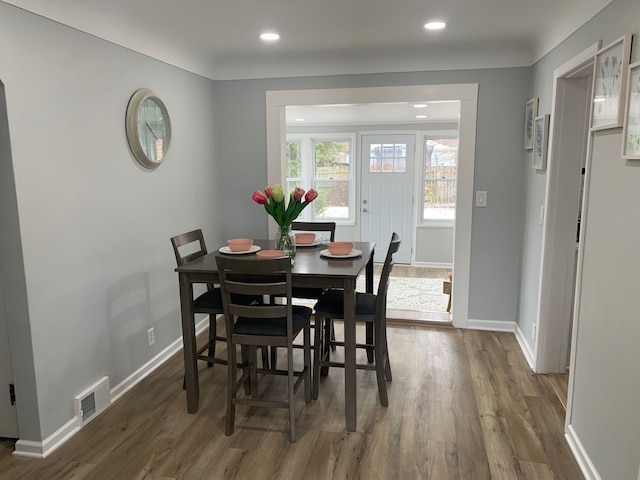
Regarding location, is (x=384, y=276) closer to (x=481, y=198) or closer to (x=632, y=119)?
(x=632, y=119)

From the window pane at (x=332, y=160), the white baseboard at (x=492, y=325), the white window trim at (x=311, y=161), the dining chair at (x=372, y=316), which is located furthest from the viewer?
the window pane at (x=332, y=160)

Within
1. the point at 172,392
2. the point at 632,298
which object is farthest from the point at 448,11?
the point at 172,392

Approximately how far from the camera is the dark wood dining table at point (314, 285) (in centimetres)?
245

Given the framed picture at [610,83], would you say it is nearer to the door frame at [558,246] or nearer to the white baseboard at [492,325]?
the door frame at [558,246]

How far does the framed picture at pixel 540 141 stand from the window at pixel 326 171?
4.11 metres

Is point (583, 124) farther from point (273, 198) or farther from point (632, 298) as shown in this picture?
point (273, 198)

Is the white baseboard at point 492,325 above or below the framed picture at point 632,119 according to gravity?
below

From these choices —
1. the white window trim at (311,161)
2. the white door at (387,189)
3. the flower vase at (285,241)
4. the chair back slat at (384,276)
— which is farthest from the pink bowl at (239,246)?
the white window trim at (311,161)

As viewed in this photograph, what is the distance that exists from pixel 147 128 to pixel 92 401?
175 cm

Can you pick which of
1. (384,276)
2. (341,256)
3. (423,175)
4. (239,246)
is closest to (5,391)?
(239,246)

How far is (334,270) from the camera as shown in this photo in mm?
2521

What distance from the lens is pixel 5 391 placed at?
7.78 feet

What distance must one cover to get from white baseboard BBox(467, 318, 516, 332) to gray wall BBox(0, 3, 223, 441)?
2.56 metres

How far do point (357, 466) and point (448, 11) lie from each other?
8.44 feet
